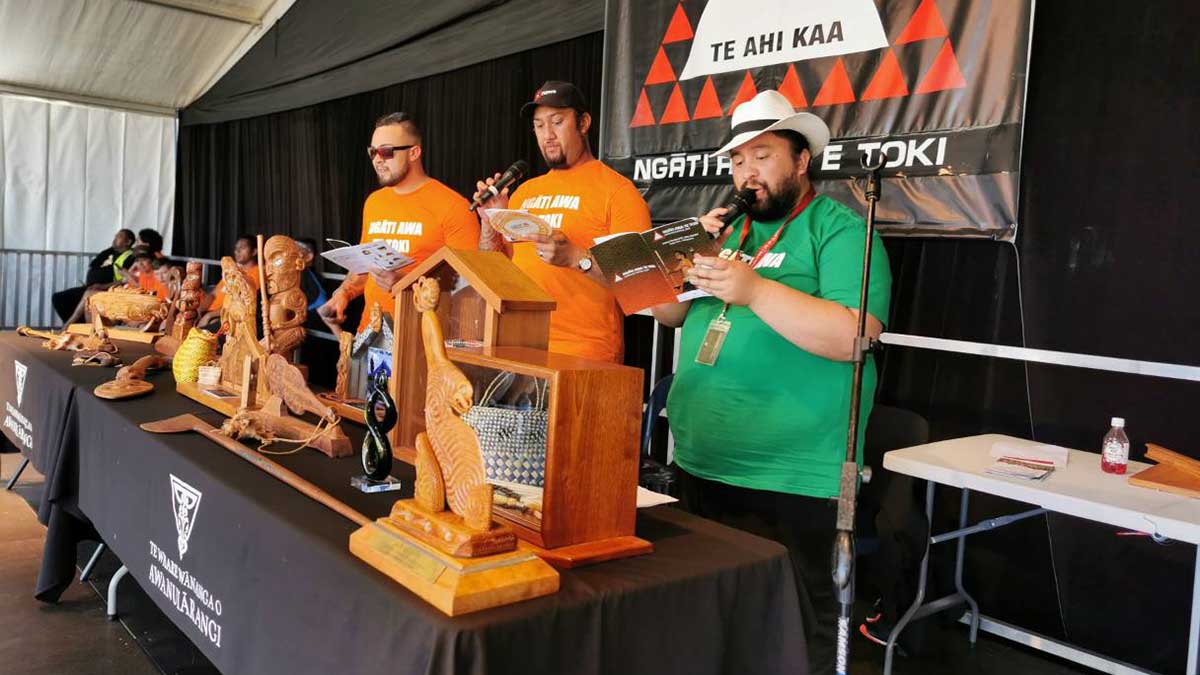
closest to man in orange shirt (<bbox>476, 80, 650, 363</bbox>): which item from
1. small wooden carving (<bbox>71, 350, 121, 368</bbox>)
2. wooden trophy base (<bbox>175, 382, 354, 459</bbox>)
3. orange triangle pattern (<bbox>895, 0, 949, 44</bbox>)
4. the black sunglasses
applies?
the black sunglasses

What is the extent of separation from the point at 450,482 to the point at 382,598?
15 centimetres

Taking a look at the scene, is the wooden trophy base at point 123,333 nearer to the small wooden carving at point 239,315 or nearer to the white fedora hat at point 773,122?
the small wooden carving at point 239,315

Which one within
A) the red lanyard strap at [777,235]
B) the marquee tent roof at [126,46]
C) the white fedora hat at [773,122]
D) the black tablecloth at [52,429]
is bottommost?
the black tablecloth at [52,429]

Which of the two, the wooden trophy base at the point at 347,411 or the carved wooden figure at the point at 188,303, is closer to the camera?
the wooden trophy base at the point at 347,411

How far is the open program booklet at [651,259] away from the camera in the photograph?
147 centimetres

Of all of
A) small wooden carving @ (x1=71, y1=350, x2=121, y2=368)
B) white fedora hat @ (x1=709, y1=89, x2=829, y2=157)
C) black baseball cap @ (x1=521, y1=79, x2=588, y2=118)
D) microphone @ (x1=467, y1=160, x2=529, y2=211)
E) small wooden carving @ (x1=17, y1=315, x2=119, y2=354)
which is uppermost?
black baseball cap @ (x1=521, y1=79, x2=588, y2=118)

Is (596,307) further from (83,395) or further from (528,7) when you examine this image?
(528,7)

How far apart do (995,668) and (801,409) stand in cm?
140

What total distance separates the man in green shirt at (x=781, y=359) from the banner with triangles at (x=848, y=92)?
0.90m

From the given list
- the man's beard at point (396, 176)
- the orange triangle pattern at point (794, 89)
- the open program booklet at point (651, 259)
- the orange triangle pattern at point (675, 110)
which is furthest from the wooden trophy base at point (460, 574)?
the orange triangle pattern at point (675, 110)

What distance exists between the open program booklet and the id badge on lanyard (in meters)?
0.14

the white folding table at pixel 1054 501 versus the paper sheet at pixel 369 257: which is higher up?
the paper sheet at pixel 369 257

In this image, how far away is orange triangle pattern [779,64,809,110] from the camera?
2873mm

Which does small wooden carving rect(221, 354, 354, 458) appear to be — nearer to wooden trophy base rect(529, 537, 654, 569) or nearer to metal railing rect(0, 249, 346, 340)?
wooden trophy base rect(529, 537, 654, 569)
